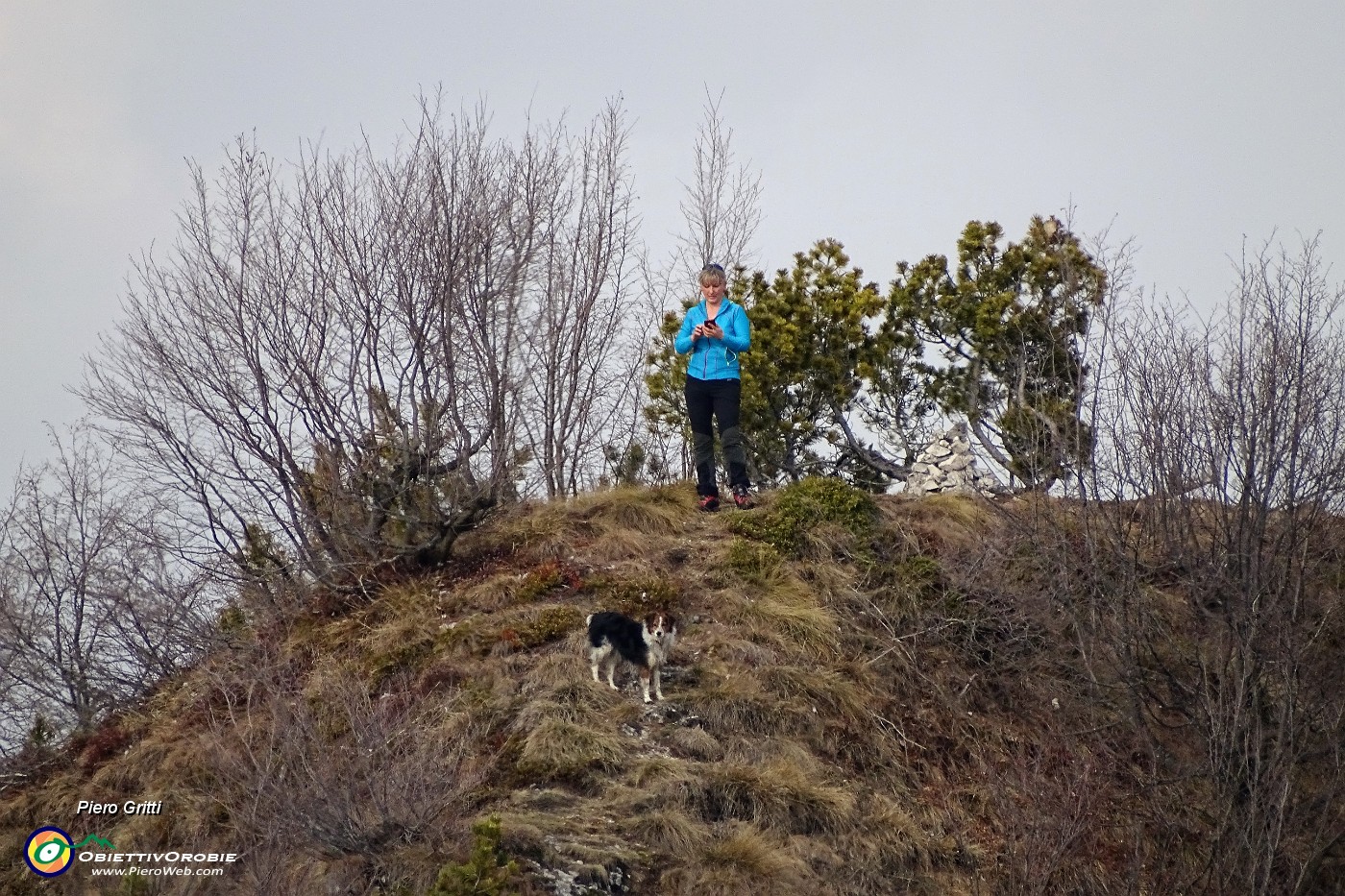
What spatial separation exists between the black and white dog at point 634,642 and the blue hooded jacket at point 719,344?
9.23ft

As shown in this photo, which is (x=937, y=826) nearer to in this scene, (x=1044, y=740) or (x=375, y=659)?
(x=1044, y=740)

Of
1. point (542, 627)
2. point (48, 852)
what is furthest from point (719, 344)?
point (48, 852)

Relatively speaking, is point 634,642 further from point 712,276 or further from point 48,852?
point 48,852

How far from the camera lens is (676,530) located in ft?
38.1

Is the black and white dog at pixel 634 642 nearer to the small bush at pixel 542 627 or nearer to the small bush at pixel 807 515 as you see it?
the small bush at pixel 542 627

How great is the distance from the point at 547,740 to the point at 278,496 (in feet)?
13.0

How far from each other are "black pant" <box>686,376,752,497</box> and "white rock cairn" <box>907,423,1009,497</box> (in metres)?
2.55

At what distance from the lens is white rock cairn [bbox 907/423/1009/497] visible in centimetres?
1291

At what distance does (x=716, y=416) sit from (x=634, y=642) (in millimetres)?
3036

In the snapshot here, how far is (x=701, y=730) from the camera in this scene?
8578 mm

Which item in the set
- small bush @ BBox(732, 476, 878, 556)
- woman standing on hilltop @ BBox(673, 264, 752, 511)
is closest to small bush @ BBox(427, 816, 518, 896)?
woman standing on hilltop @ BBox(673, 264, 752, 511)

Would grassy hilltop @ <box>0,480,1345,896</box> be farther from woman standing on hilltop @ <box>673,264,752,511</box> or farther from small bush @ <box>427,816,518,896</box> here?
woman standing on hilltop @ <box>673,264,752,511</box>

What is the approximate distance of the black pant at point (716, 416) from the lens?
428 inches

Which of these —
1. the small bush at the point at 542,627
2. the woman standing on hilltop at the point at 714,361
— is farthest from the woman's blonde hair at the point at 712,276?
the small bush at the point at 542,627
